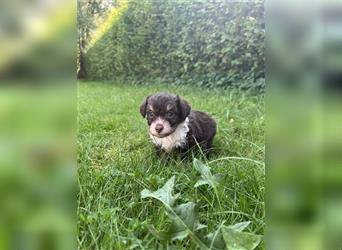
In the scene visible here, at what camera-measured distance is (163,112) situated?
48.7 inches

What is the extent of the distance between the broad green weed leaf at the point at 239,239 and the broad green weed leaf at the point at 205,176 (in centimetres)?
14

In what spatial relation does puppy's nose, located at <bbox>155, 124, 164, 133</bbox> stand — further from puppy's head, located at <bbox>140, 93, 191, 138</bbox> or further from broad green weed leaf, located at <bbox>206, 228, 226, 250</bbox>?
broad green weed leaf, located at <bbox>206, 228, 226, 250</bbox>

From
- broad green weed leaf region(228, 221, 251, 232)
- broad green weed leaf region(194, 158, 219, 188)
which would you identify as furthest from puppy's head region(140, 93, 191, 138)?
broad green weed leaf region(228, 221, 251, 232)

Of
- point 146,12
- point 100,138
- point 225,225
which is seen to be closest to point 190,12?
point 146,12

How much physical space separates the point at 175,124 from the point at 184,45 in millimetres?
225

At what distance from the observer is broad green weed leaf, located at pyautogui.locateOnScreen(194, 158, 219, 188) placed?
3.73 ft

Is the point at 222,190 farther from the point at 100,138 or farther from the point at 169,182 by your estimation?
the point at 100,138

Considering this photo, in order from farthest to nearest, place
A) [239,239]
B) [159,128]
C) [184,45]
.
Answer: [159,128]
[184,45]
[239,239]

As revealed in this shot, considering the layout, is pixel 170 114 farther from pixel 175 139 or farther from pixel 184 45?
pixel 184 45

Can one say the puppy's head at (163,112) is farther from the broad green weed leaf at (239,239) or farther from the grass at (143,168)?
the broad green weed leaf at (239,239)

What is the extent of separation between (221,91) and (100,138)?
29 cm

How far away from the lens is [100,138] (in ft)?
3.78

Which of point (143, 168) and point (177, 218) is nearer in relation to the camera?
point (177, 218)

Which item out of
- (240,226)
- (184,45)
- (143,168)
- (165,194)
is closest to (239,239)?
(240,226)
